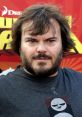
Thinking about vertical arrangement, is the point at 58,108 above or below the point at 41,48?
below

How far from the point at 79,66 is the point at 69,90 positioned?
1.77 feet

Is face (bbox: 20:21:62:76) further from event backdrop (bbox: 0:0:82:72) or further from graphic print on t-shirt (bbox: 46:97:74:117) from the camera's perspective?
event backdrop (bbox: 0:0:82:72)

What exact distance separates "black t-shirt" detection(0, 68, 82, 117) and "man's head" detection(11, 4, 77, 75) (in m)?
0.06

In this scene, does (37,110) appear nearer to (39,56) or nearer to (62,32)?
(39,56)

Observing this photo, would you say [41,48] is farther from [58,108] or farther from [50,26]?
[58,108]

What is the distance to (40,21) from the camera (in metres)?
1.62

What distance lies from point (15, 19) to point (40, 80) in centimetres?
56

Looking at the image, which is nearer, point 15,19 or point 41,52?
point 41,52

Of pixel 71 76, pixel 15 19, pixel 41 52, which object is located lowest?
pixel 71 76

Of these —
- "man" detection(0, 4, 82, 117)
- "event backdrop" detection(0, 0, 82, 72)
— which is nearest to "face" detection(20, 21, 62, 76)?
"man" detection(0, 4, 82, 117)

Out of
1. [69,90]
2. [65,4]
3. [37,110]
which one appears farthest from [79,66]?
[37,110]

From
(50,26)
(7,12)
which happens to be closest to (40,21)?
(50,26)

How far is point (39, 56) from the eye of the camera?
1.55 metres

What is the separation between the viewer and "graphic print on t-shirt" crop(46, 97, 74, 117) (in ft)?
5.11
